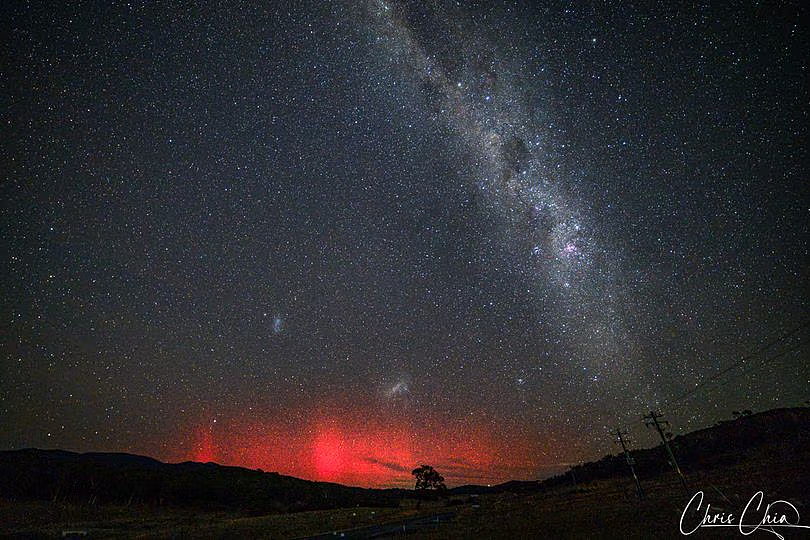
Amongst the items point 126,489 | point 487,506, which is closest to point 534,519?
point 487,506

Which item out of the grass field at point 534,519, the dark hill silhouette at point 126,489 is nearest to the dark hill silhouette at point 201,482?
the dark hill silhouette at point 126,489

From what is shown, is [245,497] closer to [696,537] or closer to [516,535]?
[516,535]

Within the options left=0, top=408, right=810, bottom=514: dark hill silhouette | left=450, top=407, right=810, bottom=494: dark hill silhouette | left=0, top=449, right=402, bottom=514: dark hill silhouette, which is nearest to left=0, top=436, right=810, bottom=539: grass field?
left=0, top=408, right=810, bottom=514: dark hill silhouette

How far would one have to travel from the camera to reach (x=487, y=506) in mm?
78562

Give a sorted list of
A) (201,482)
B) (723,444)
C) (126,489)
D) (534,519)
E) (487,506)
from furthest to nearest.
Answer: (723,444) < (201,482) < (126,489) < (487,506) < (534,519)

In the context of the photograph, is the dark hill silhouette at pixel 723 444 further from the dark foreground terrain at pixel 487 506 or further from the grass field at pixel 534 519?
the grass field at pixel 534 519

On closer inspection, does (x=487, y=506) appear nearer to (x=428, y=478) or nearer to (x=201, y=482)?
(x=428, y=478)

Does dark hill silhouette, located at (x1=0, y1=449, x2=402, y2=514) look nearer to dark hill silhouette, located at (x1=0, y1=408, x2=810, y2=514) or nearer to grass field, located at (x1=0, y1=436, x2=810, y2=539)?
dark hill silhouette, located at (x1=0, y1=408, x2=810, y2=514)

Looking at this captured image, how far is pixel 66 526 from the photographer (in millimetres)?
53125

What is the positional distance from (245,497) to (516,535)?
91.0 m

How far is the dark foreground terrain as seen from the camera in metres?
26.9

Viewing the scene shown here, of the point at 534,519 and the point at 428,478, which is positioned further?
the point at 428,478

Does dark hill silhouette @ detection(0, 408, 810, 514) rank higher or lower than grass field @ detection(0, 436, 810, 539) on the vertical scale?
higher

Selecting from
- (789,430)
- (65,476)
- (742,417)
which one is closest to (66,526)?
(65,476)
